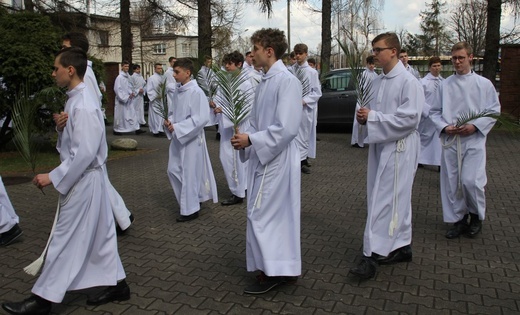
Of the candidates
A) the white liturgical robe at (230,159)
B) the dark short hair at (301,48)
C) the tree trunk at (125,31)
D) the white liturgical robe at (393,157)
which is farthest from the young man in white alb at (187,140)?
the tree trunk at (125,31)

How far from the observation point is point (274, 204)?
4.33 metres

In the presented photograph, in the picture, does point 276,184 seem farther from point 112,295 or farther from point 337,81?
point 337,81

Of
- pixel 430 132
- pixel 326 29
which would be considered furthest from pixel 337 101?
pixel 430 132

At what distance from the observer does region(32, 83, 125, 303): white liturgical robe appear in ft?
12.5

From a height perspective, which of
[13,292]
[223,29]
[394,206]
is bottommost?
[13,292]

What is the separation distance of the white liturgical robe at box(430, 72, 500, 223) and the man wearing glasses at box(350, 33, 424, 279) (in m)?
1.19

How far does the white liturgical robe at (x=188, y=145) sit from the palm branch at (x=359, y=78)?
2267 millimetres

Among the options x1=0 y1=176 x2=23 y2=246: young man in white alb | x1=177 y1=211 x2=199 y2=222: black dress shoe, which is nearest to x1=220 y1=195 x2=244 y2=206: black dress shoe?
x1=177 y1=211 x2=199 y2=222: black dress shoe

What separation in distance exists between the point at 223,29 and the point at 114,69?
577 centimetres

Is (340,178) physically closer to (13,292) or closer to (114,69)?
(13,292)

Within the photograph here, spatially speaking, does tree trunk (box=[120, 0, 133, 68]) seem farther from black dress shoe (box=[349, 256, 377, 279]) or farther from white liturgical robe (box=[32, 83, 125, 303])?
black dress shoe (box=[349, 256, 377, 279])

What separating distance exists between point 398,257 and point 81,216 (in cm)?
291

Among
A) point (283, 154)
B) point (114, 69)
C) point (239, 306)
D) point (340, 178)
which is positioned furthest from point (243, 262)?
point (114, 69)

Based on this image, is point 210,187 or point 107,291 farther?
point 210,187
